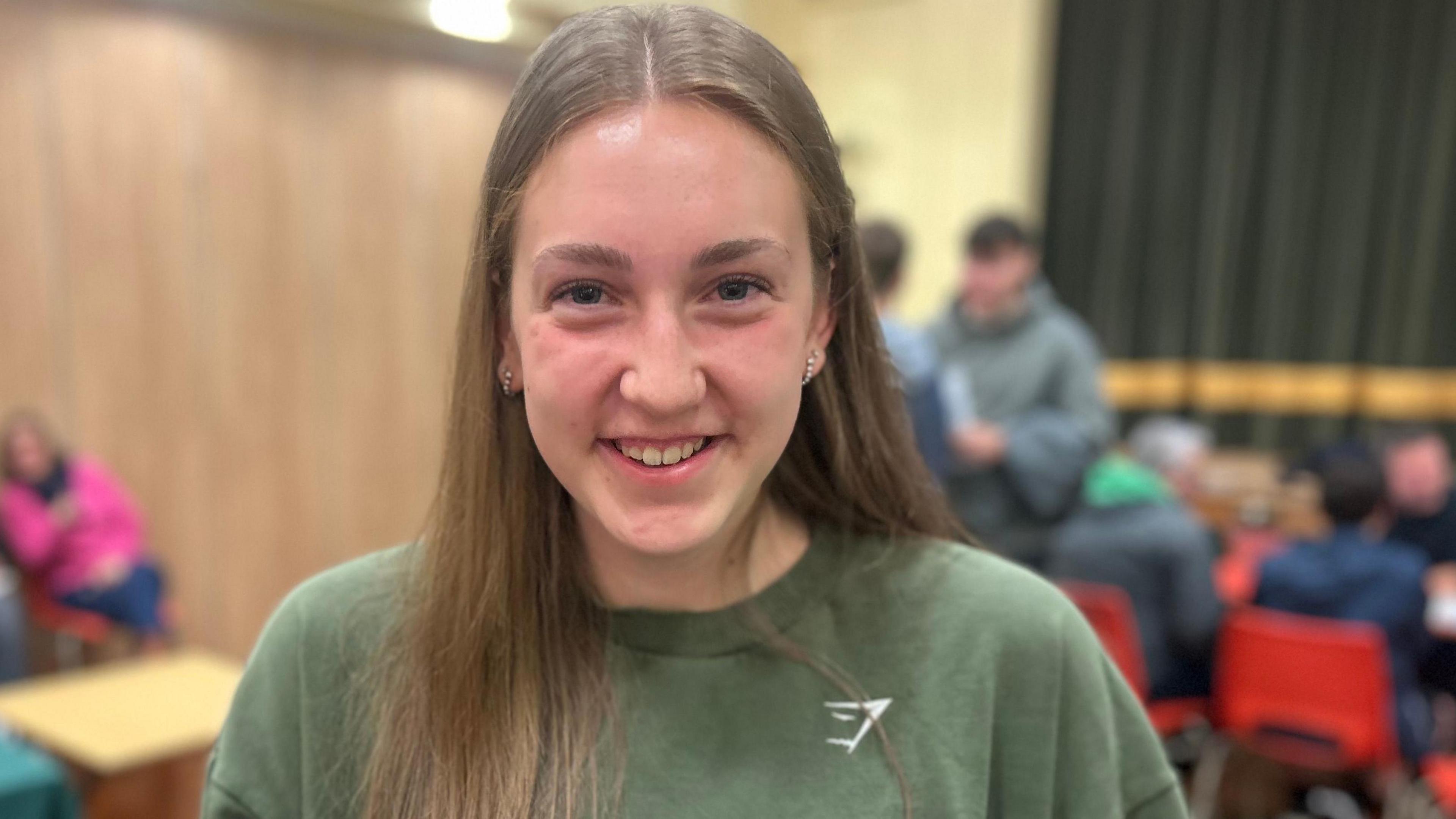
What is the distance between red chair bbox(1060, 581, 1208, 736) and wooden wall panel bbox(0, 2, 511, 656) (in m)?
2.37

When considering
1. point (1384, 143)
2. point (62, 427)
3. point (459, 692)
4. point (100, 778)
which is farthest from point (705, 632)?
point (1384, 143)

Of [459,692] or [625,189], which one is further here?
[459,692]

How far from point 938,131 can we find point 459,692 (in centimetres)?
533

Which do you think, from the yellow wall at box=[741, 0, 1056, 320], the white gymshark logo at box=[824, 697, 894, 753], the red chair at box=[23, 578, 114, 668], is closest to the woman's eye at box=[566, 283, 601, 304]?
the white gymshark logo at box=[824, 697, 894, 753]

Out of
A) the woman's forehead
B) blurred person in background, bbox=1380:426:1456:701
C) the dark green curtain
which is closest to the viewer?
the woman's forehead

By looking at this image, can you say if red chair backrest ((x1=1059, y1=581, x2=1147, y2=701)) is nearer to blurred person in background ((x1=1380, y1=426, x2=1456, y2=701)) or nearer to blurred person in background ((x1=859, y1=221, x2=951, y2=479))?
blurred person in background ((x1=859, y1=221, x2=951, y2=479))

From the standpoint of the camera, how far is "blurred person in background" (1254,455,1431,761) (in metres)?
2.47

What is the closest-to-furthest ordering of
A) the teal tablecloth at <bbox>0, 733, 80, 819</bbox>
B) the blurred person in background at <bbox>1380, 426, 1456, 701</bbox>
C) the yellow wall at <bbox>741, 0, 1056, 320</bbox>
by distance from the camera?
the teal tablecloth at <bbox>0, 733, 80, 819</bbox> < the blurred person in background at <bbox>1380, 426, 1456, 701</bbox> < the yellow wall at <bbox>741, 0, 1056, 320</bbox>

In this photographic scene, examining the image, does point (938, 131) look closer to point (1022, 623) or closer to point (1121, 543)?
point (1121, 543)

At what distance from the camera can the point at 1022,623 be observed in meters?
0.87

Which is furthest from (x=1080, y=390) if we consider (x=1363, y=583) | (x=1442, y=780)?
(x=1442, y=780)

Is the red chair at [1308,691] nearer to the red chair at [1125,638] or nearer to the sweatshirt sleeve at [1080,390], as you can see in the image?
the red chair at [1125,638]

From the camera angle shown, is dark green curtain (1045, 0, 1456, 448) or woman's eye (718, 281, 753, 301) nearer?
woman's eye (718, 281, 753, 301)

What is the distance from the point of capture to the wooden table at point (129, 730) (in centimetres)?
261
